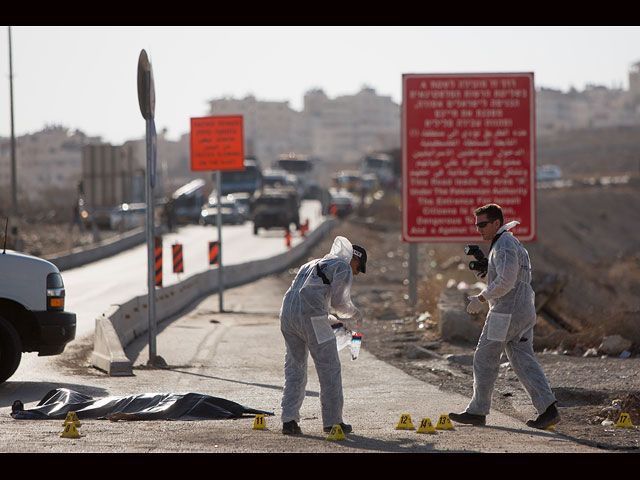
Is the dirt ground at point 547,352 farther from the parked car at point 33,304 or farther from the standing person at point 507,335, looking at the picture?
the parked car at point 33,304

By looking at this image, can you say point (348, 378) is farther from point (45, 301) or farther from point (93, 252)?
point (93, 252)

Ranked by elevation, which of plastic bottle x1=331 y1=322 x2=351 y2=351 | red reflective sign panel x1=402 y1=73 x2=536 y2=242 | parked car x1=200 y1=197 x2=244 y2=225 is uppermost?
red reflective sign panel x1=402 y1=73 x2=536 y2=242

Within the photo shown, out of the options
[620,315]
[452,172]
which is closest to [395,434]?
[620,315]

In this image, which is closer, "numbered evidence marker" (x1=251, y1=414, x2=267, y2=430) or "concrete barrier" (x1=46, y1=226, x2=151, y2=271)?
"numbered evidence marker" (x1=251, y1=414, x2=267, y2=430)

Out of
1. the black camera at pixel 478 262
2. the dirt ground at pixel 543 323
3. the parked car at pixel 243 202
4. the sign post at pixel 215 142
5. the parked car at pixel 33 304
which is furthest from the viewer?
the parked car at pixel 243 202

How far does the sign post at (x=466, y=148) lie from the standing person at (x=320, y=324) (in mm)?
14106

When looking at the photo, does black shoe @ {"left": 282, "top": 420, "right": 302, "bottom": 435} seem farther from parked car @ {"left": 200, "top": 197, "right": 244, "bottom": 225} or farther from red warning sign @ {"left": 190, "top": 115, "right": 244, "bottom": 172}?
parked car @ {"left": 200, "top": 197, "right": 244, "bottom": 225}

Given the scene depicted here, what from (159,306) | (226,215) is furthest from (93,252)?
(226,215)

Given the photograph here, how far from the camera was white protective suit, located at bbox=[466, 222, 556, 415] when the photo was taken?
28.4 feet

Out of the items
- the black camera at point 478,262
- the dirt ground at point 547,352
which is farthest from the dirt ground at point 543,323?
the black camera at point 478,262

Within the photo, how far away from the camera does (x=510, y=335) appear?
28.6 feet

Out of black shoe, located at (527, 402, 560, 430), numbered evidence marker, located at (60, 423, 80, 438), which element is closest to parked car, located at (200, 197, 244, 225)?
black shoe, located at (527, 402, 560, 430)

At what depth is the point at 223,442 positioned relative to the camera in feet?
25.2

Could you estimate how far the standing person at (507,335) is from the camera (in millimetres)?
8641
